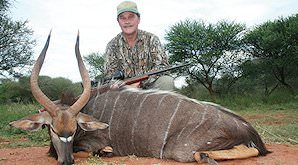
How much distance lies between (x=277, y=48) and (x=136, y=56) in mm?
10847

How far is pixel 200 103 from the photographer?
344 cm

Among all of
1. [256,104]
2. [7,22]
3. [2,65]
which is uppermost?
[7,22]

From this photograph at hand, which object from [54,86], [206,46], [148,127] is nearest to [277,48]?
[206,46]

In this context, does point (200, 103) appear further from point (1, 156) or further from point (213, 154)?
Result: point (1, 156)

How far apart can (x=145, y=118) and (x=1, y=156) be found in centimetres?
157

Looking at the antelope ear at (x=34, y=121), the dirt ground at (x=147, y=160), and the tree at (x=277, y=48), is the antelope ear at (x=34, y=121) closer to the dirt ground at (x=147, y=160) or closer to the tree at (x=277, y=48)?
the dirt ground at (x=147, y=160)

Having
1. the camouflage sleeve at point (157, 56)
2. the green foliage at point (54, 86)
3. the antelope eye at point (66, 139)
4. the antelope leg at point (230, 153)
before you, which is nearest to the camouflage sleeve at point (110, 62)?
the camouflage sleeve at point (157, 56)

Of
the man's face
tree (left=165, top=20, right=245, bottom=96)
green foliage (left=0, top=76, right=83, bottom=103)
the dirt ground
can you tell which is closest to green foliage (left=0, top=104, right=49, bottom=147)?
the dirt ground

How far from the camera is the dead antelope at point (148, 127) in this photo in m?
3.17

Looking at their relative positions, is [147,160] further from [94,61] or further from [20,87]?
[94,61]

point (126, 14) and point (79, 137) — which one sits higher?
point (126, 14)

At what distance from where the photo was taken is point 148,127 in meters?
3.39

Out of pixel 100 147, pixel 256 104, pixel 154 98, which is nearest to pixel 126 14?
pixel 154 98

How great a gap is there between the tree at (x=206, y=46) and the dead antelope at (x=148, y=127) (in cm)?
1239
